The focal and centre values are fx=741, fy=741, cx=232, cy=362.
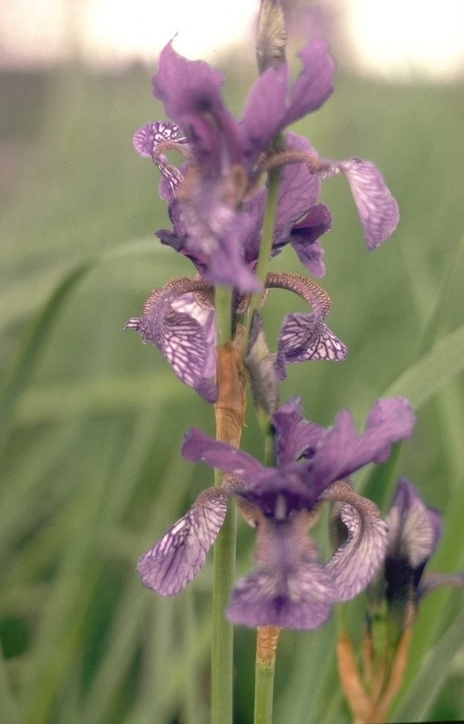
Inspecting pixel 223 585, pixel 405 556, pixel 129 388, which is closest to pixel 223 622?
pixel 223 585

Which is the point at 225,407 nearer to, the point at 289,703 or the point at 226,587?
the point at 226,587

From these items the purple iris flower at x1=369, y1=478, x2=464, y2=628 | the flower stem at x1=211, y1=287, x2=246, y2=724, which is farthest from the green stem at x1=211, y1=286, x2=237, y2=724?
the purple iris flower at x1=369, y1=478, x2=464, y2=628

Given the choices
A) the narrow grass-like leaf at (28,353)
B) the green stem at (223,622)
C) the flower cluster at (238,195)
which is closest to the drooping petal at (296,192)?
the flower cluster at (238,195)

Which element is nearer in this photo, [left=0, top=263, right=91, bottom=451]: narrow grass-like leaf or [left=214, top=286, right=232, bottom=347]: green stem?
[left=214, top=286, right=232, bottom=347]: green stem

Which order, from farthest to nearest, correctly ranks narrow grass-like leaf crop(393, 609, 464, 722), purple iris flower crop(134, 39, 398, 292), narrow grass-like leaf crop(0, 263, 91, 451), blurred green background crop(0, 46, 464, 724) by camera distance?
blurred green background crop(0, 46, 464, 724) → narrow grass-like leaf crop(0, 263, 91, 451) → narrow grass-like leaf crop(393, 609, 464, 722) → purple iris flower crop(134, 39, 398, 292)

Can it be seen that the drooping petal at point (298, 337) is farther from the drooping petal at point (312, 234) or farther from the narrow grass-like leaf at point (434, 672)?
the narrow grass-like leaf at point (434, 672)

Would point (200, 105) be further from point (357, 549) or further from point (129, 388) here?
point (129, 388)

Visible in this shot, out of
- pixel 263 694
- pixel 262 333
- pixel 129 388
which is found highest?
pixel 129 388

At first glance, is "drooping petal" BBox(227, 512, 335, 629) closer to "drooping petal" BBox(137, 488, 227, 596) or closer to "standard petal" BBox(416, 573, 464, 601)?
"drooping petal" BBox(137, 488, 227, 596)
